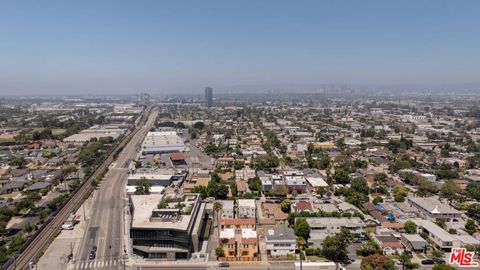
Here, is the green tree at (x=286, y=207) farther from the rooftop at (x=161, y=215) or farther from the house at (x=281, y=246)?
the rooftop at (x=161, y=215)

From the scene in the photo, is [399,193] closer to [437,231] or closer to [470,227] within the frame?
[470,227]

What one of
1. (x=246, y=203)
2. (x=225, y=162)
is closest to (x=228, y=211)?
(x=246, y=203)

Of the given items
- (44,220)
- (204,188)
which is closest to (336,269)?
(204,188)

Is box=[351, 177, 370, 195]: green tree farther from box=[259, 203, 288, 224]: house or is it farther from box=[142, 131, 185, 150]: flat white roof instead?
box=[142, 131, 185, 150]: flat white roof

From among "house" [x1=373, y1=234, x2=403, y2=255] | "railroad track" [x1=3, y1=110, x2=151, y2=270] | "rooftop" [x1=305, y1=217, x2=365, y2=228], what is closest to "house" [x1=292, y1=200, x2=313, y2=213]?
"rooftop" [x1=305, y1=217, x2=365, y2=228]

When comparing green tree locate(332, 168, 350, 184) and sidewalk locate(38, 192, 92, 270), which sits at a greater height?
green tree locate(332, 168, 350, 184)

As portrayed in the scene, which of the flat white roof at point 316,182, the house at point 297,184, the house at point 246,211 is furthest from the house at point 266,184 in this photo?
the house at point 246,211

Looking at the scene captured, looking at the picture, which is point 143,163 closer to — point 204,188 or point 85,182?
point 85,182

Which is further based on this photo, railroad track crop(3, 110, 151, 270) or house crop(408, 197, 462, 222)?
house crop(408, 197, 462, 222)

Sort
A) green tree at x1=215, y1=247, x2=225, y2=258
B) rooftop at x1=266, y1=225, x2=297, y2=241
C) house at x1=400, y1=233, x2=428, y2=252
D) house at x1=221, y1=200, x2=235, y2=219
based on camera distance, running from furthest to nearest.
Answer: house at x1=221, y1=200, x2=235, y2=219
house at x1=400, y1=233, x2=428, y2=252
rooftop at x1=266, y1=225, x2=297, y2=241
green tree at x1=215, y1=247, x2=225, y2=258
